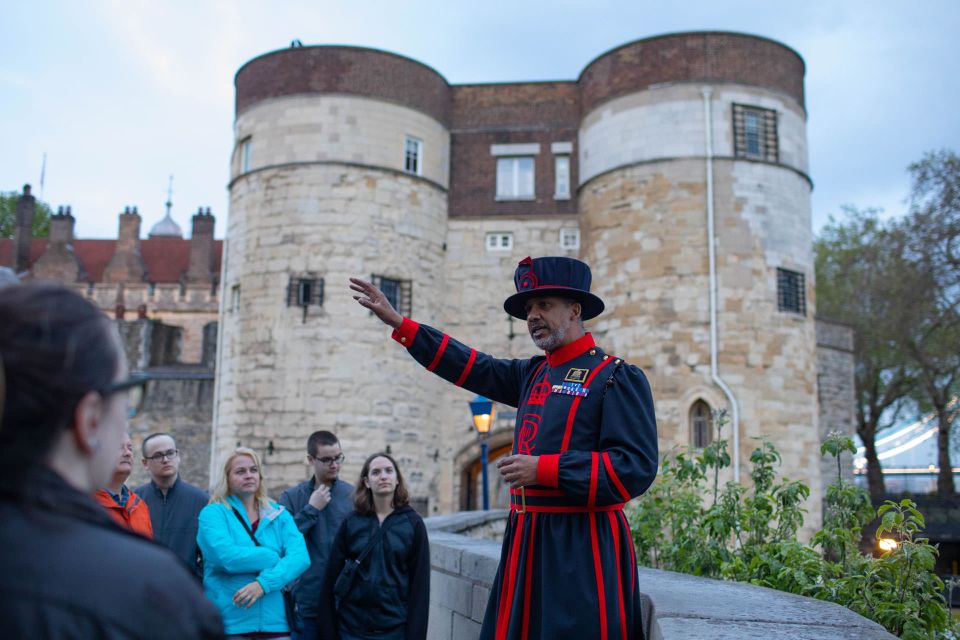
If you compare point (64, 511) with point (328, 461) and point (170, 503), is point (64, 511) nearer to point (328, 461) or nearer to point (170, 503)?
point (170, 503)

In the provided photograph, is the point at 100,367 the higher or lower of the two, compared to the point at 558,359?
lower

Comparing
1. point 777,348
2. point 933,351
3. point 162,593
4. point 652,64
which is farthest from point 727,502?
point 933,351

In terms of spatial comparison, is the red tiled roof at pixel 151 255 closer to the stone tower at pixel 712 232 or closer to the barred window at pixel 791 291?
the stone tower at pixel 712 232

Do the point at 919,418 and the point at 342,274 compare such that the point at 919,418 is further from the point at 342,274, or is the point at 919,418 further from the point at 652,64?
the point at 342,274

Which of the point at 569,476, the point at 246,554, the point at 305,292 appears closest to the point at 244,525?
the point at 246,554

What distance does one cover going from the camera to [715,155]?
1961cm

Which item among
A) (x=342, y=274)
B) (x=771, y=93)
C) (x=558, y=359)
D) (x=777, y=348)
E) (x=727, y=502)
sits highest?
(x=771, y=93)

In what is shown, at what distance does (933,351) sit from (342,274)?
59.8ft

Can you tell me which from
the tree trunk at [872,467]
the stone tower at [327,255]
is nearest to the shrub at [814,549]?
the stone tower at [327,255]

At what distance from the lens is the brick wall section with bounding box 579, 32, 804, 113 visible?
1981 centimetres

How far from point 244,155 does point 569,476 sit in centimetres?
1988

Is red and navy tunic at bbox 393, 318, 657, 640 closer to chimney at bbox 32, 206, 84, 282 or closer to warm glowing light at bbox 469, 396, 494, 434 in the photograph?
warm glowing light at bbox 469, 396, 494, 434

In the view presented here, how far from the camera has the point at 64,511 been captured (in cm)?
135

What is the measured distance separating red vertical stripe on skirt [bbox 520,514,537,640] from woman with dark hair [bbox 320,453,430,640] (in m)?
1.87
